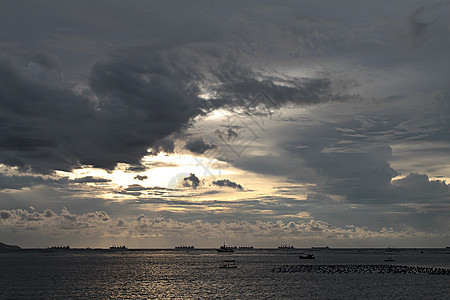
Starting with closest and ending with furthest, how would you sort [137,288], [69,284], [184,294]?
[184,294] → [137,288] → [69,284]

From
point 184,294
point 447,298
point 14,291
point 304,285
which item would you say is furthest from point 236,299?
point 14,291

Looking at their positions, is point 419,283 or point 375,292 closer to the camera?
point 375,292

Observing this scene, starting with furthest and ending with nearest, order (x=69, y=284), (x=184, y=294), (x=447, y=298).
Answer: (x=69, y=284)
(x=184, y=294)
(x=447, y=298)

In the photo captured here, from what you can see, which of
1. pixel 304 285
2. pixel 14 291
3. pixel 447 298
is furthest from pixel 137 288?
pixel 447 298

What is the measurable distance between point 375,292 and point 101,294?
63094mm

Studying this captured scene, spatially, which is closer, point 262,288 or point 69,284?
point 262,288

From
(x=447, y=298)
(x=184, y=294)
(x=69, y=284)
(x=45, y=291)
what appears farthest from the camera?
(x=69, y=284)

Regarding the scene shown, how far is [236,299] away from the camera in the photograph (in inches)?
3482

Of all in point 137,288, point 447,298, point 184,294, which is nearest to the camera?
point 447,298

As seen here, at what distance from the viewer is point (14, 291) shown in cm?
10344

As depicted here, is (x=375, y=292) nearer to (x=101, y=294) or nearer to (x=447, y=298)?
(x=447, y=298)

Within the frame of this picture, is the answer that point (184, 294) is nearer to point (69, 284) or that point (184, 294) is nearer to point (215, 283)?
point (215, 283)

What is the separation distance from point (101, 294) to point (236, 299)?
106 ft

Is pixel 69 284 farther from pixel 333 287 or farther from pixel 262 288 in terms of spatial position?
pixel 333 287
